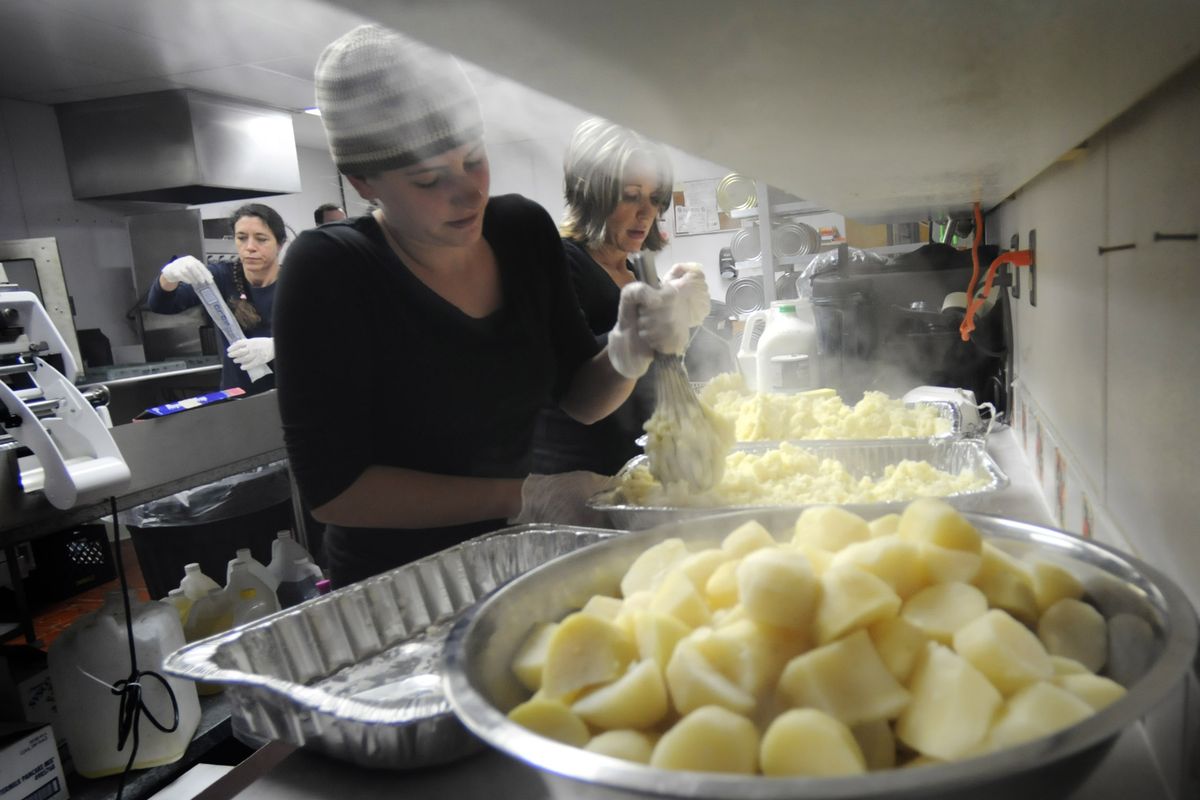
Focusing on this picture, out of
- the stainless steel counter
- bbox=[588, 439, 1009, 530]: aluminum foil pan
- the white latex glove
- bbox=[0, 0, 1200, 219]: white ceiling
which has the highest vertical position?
bbox=[0, 0, 1200, 219]: white ceiling

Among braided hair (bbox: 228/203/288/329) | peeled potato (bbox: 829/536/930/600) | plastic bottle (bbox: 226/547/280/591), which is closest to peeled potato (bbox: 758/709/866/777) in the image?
peeled potato (bbox: 829/536/930/600)

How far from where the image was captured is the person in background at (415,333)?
120 centimetres

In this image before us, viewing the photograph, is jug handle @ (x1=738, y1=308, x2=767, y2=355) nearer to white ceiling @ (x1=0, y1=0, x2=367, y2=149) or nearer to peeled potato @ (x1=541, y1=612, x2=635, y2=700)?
white ceiling @ (x1=0, y1=0, x2=367, y2=149)

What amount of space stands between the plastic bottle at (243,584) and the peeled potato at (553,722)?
1969mm

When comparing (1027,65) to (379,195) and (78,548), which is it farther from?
(78,548)

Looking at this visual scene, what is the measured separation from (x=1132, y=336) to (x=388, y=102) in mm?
1023

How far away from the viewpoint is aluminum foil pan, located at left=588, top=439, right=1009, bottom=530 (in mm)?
1204

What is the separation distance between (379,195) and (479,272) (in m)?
0.23

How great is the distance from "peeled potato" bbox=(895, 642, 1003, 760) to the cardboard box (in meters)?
1.86

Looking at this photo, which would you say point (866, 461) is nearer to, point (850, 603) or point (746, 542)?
point (746, 542)

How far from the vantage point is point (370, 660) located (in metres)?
0.90

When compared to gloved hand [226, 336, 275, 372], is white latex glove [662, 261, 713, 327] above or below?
above

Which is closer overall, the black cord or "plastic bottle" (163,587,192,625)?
Answer: the black cord

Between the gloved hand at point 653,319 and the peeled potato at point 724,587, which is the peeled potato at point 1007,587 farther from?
the gloved hand at point 653,319
